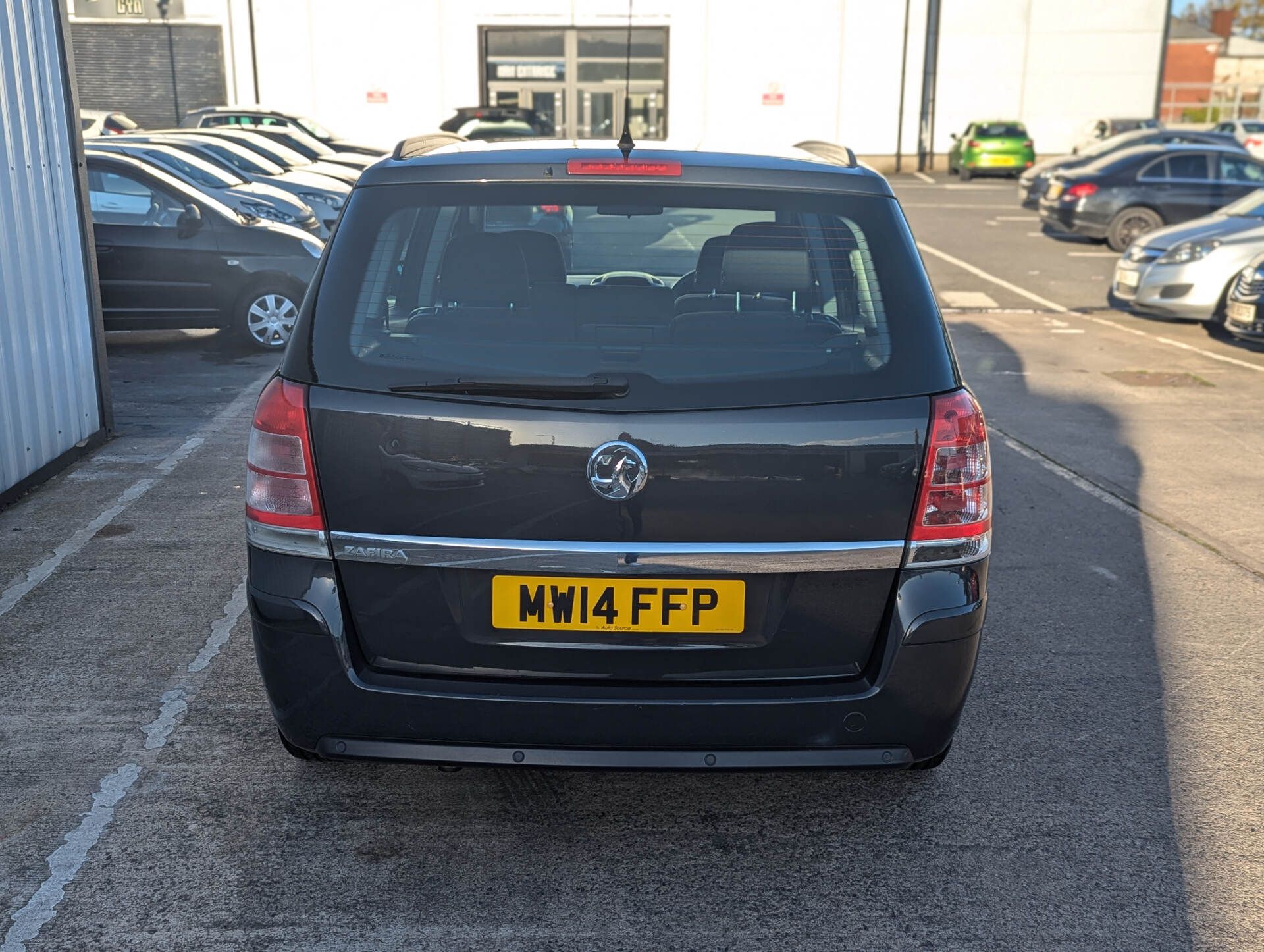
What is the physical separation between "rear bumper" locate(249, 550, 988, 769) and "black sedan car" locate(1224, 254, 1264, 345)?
899 cm

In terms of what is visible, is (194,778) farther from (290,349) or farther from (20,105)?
(20,105)

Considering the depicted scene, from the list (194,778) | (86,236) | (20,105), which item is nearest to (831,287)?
(194,778)

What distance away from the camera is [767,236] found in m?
3.03

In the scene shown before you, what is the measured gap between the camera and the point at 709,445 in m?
2.69

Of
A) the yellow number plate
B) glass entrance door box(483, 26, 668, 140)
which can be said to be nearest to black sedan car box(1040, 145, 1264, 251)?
the yellow number plate

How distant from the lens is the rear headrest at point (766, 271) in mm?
2957

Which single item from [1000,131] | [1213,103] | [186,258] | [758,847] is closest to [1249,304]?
[186,258]

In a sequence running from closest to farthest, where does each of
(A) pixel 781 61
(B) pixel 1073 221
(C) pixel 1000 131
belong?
(B) pixel 1073 221 → (C) pixel 1000 131 → (A) pixel 781 61

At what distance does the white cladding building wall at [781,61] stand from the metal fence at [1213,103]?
15.1 metres

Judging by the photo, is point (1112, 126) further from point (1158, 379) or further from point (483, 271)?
point (483, 271)

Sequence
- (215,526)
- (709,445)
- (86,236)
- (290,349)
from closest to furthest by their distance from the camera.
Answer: (709,445)
(290,349)
(215,526)
(86,236)

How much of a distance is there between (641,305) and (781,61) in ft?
122

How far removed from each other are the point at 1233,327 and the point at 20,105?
951 centimetres

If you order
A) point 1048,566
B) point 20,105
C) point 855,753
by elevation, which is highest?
point 20,105
